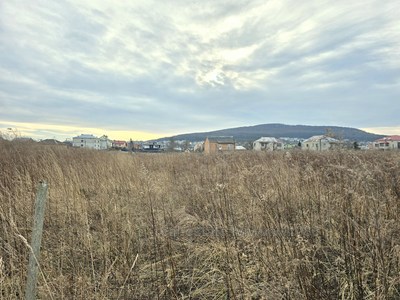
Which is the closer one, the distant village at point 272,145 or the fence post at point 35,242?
the fence post at point 35,242

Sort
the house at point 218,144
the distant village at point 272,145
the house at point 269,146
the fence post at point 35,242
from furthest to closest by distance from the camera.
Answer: the house at point 218,144, the house at point 269,146, the distant village at point 272,145, the fence post at point 35,242

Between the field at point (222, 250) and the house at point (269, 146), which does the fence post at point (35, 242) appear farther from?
the house at point (269, 146)

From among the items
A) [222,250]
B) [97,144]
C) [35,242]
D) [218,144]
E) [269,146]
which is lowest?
[222,250]

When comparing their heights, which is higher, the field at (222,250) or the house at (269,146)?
the house at (269,146)

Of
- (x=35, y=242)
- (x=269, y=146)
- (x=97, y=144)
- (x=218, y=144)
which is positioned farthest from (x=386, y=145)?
(x=97, y=144)

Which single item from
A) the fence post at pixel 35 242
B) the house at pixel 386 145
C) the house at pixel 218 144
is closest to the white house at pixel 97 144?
the house at pixel 218 144

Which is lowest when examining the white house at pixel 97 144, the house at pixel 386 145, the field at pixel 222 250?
the field at pixel 222 250

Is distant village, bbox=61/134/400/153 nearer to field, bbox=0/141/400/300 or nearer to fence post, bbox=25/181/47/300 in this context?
field, bbox=0/141/400/300

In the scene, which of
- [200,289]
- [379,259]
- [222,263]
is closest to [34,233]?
[200,289]

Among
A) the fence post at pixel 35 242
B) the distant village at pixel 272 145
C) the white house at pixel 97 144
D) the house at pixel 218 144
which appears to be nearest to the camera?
the fence post at pixel 35 242

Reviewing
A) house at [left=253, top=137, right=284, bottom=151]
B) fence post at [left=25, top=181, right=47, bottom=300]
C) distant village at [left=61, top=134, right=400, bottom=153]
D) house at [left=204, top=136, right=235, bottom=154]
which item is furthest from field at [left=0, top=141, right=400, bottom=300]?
house at [left=204, top=136, right=235, bottom=154]

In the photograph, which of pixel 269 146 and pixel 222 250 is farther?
pixel 269 146

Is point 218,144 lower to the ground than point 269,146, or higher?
higher

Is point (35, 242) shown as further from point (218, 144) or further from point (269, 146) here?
point (218, 144)
